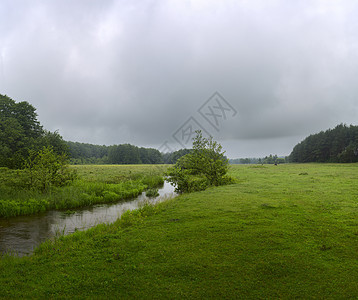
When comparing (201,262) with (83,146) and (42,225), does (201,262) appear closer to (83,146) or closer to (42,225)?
(42,225)

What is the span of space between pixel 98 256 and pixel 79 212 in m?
11.0

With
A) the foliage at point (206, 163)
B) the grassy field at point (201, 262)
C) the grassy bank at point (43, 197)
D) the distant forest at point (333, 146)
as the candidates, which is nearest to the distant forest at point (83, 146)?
the distant forest at point (333, 146)

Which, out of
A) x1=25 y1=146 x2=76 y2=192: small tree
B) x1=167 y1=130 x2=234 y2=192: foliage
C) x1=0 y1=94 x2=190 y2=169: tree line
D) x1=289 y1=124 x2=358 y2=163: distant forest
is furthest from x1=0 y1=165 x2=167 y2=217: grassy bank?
x1=289 y1=124 x2=358 y2=163: distant forest

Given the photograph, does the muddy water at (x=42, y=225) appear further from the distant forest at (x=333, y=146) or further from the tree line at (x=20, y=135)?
the distant forest at (x=333, y=146)

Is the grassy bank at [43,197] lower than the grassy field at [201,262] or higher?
higher

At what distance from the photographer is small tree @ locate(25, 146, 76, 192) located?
20359 millimetres

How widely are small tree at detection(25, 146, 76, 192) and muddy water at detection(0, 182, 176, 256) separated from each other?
5645mm

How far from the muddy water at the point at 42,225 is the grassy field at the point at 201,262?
2572mm

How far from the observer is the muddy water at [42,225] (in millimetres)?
10055

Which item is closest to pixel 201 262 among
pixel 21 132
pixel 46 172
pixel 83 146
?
pixel 46 172

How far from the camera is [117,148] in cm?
13425

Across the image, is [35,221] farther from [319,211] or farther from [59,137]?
[59,137]

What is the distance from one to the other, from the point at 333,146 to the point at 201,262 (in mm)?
133132

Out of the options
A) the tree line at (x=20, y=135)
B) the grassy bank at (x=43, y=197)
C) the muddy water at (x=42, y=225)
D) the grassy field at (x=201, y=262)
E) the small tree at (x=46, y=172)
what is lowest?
the muddy water at (x=42, y=225)
